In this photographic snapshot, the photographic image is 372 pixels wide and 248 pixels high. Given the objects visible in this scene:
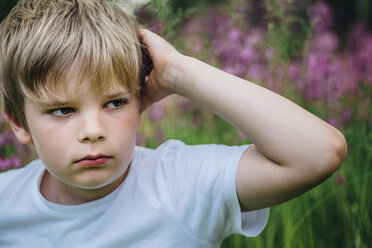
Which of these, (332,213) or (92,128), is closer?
(92,128)

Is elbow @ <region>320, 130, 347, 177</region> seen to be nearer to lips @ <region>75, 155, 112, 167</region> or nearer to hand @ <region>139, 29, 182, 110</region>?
hand @ <region>139, 29, 182, 110</region>

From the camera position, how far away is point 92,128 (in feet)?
4.14

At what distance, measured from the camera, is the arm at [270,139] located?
119cm

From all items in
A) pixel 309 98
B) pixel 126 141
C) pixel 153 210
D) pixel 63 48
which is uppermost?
pixel 63 48

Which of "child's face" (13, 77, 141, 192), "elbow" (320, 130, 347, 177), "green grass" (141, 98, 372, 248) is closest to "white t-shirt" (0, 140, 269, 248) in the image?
"child's face" (13, 77, 141, 192)

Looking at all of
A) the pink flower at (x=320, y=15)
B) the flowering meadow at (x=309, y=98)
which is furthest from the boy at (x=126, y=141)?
the pink flower at (x=320, y=15)

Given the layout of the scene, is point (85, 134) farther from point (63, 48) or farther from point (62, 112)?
point (63, 48)

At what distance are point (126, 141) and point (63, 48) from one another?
1.13 feet

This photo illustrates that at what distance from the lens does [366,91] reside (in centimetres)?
230

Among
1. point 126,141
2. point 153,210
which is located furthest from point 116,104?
point 153,210

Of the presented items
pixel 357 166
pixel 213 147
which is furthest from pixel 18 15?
pixel 357 166

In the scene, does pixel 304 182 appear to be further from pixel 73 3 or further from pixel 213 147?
pixel 73 3

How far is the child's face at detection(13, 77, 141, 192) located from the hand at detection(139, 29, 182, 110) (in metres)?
0.14

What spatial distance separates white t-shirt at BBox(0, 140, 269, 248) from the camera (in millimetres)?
1329
